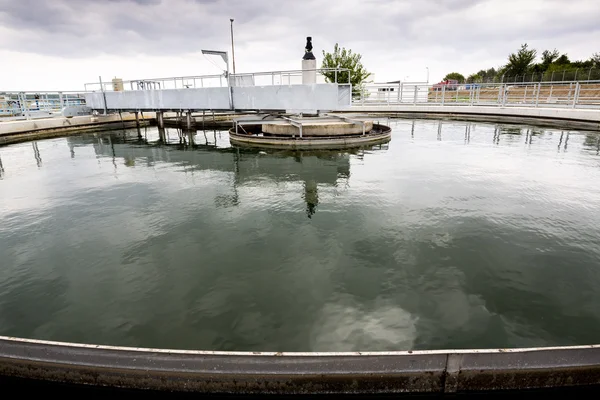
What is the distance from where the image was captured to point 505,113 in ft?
73.4

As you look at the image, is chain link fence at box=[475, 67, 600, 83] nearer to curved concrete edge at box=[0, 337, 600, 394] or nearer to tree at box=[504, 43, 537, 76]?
tree at box=[504, 43, 537, 76]

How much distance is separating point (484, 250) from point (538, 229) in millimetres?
1565

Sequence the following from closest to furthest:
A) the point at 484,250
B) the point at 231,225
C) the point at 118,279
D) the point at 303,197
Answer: the point at 118,279, the point at 484,250, the point at 231,225, the point at 303,197

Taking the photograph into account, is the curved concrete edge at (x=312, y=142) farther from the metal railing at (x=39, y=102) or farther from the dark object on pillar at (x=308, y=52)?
the metal railing at (x=39, y=102)

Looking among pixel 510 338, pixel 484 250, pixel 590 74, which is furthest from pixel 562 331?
pixel 590 74

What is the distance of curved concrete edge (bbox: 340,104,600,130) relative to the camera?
18.6 m

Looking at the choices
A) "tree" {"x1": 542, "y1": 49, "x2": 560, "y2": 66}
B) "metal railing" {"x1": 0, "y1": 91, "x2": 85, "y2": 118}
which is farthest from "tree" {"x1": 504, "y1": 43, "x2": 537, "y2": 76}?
"metal railing" {"x1": 0, "y1": 91, "x2": 85, "y2": 118}

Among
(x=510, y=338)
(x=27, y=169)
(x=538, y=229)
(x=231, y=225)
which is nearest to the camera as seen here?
(x=510, y=338)

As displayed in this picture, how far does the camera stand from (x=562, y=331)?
355 cm

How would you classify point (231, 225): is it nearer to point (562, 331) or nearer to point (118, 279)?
point (118, 279)

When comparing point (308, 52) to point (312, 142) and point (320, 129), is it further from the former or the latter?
point (312, 142)

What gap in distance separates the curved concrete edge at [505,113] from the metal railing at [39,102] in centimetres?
2071

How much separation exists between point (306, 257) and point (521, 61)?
55.6 meters

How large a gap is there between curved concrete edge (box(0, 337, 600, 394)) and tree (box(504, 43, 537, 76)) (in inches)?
2211
